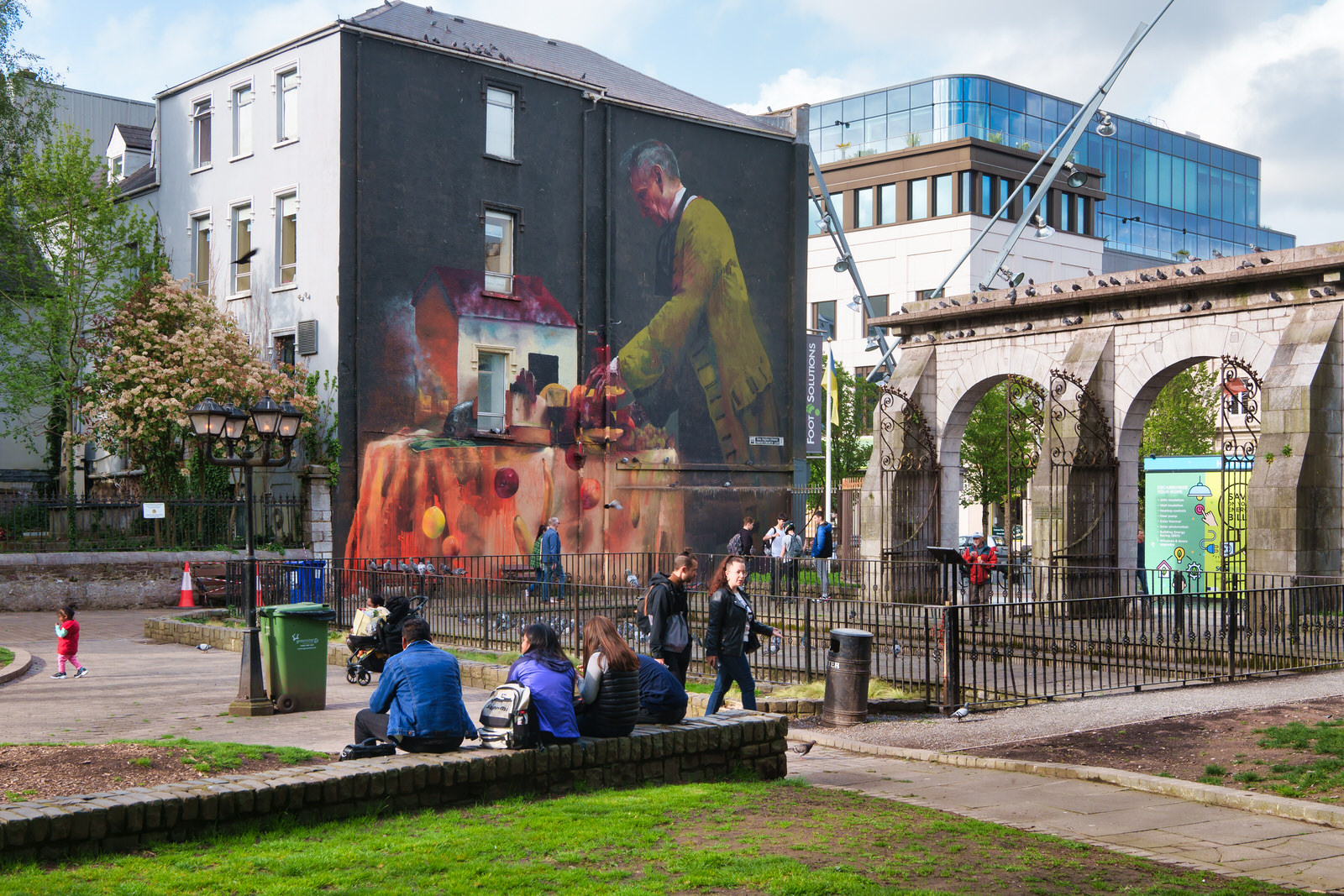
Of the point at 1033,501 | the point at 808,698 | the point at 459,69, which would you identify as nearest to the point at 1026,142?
the point at 459,69

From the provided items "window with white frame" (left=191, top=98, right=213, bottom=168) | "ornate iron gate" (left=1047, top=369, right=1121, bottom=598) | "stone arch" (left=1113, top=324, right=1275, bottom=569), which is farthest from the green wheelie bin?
"window with white frame" (left=191, top=98, right=213, bottom=168)

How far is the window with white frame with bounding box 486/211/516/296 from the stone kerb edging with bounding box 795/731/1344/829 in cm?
2312

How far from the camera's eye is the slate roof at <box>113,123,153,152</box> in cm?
4047

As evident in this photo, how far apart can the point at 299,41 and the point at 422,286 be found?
6.60m

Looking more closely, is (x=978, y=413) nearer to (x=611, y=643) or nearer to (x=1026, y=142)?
(x=1026, y=142)

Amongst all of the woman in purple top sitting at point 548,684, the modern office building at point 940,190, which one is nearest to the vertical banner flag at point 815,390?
the modern office building at point 940,190

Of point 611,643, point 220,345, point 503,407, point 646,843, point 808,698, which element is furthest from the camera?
point 503,407

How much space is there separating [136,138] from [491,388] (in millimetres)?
16696

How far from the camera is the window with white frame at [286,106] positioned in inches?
1260

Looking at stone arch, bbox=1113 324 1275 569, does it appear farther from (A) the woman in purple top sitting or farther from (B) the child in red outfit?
(B) the child in red outfit

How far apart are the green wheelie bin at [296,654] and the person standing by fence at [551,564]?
4.35 m

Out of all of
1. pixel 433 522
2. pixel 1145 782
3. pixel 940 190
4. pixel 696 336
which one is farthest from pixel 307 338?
pixel 940 190

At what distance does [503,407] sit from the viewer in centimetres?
3328

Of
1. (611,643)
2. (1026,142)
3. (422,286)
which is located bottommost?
(611,643)
